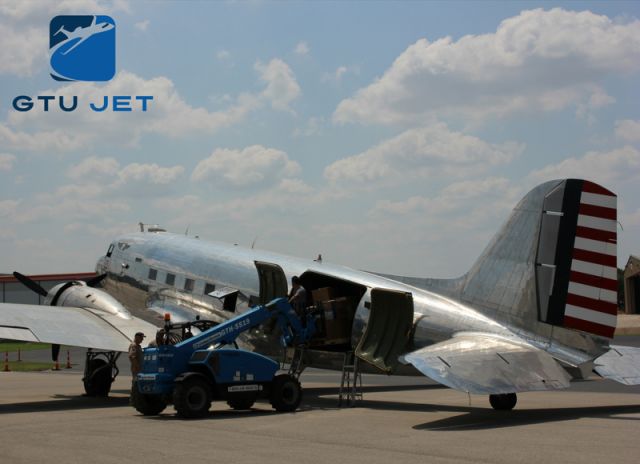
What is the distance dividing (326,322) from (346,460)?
26.5 feet

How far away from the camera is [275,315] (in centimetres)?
1700

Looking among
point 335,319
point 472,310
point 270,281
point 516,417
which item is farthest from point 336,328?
point 516,417

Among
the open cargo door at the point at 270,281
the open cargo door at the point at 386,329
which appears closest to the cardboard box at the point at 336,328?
the open cargo door at the point at 386,329

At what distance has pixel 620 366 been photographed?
14.2 meters

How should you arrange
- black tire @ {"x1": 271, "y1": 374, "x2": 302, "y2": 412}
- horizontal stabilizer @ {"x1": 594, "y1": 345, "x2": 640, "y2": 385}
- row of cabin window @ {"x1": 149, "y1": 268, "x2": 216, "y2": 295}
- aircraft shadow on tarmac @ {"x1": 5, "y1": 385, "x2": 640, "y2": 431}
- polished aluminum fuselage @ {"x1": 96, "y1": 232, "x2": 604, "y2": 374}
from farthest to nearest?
row of cabin window @ {"x1": 149, "y1": 268, "x2": 216, "y2": 295} → black tire @ {"x1": 271, "y1": 374, "x2": 302, "y2": 412} → polished aluminum fuselage @ {"x1": 96, "y1": 232, "x2": 604, "y2": 374} → horizontal stabilizer @ {"x1": 594, "y1": 345, "x2": 640, "y2": 385} → aircraft shadow on tarmac @ {"x1": 5, "y1": 385, "x2": 640, "y2": 431}

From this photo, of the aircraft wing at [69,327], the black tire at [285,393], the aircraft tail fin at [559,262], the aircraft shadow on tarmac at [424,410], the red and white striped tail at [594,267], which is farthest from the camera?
the aircraft wing at [69,327]

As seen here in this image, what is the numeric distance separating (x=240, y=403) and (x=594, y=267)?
707cm

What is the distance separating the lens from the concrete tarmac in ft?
33.0

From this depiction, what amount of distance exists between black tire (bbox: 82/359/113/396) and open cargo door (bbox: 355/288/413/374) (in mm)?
7016

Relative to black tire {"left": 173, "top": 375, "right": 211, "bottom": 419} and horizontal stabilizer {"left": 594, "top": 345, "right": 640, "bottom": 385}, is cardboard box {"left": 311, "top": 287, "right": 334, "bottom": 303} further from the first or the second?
horizontal stabilizer {"left": 594, "top": 345, "right": 640, "bottom": 385}

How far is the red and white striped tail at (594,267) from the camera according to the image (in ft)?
47.4

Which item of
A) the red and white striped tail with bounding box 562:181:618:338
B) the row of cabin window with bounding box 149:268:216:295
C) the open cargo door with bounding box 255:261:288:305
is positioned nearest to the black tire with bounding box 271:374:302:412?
the open cargo door with bounding box 255:261:288:305

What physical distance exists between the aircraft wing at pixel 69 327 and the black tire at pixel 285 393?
4.33 metres

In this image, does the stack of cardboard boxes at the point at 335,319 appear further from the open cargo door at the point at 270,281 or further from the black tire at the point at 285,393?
the black tire at the point at 285,393
